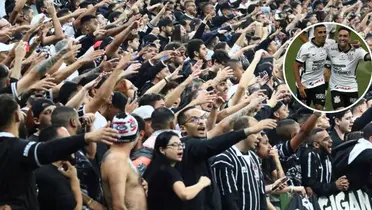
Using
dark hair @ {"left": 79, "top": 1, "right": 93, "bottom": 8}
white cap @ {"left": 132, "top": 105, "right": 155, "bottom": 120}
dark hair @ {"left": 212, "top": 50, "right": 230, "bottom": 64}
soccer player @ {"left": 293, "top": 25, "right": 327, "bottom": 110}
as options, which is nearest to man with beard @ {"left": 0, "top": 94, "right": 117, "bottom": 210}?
white cap @ {"left": 132, "top": 105, "right": 155, "bottom": 120}

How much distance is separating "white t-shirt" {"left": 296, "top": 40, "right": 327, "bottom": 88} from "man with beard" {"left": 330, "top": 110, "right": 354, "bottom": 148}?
6.88ft

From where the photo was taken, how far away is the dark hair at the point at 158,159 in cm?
831

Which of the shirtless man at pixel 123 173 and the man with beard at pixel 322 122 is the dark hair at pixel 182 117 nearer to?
the shirtless man at pixel 123 173

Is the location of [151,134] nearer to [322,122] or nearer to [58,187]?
[58,187]

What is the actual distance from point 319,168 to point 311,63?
1337 mm

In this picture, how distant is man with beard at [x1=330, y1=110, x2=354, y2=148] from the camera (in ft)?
41.2

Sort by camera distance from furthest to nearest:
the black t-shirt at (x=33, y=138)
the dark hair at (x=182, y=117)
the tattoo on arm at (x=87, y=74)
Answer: the tattoo on arm at (x=87, y=74)
the dark hair at (x=182, y=117)
the black t-shirt at (x=33, y=138)

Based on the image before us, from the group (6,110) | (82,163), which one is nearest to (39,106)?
(82,163)

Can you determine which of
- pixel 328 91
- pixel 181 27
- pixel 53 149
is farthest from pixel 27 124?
pixel 181 27

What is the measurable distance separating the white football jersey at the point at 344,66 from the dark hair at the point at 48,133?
3.64m

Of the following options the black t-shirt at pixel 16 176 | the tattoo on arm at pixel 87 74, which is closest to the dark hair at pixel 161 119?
the tattoo on arm at pixel 87 74

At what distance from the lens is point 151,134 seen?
31.2 feet

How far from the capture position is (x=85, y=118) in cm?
877

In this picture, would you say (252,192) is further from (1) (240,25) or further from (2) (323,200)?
(1) (240,25)
